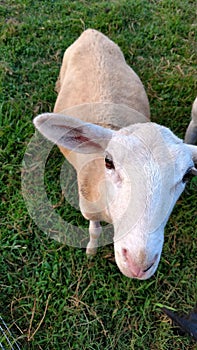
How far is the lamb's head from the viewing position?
→ 2245 mm

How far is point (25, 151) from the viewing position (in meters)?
4.48

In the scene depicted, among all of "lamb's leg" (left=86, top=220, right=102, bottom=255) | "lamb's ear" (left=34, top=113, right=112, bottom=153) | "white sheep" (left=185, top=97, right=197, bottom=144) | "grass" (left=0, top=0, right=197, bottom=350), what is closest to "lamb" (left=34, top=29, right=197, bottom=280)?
"lamb's ear" (left=34, top=113, right=112, bottom=153)

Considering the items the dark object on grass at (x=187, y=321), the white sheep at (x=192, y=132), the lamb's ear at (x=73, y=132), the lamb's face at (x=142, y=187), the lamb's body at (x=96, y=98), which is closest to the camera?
the lamb's face at (x=142, y=187)

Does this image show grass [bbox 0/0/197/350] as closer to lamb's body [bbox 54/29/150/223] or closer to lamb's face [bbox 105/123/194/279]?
lamb's body [bbox 54/29/150/223]

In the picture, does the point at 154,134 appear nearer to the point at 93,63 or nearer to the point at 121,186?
the point at 121,186

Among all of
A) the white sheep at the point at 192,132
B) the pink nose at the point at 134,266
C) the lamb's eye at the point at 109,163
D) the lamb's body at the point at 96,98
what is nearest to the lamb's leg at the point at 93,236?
the lamb's body at the point at 96,98

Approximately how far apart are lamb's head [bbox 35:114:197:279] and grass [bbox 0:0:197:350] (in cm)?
147

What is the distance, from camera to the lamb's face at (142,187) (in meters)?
2.24

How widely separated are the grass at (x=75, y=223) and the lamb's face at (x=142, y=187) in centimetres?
150

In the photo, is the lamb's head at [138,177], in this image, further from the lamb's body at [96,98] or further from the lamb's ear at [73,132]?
the lamb's body at [96,98]

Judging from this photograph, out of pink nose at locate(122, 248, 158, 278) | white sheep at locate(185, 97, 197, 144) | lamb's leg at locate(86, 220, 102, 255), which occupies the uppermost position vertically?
pink nose at locate(122, 248, 158, 278)

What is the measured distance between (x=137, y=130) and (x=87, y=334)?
1.99 m

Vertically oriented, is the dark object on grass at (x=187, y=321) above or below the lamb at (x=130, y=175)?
below

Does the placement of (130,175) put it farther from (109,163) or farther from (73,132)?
(73,132)
